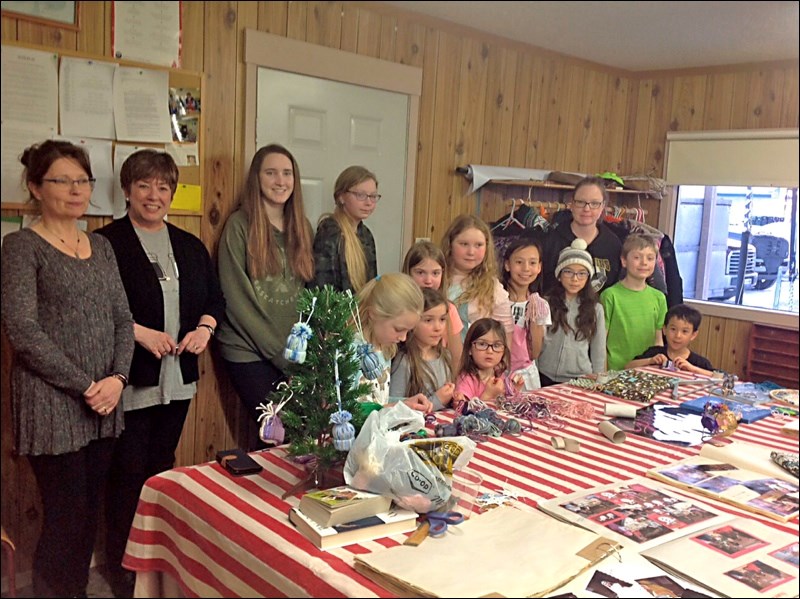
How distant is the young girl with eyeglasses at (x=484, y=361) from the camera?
1.14 metres

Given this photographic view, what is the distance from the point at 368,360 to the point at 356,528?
178mm

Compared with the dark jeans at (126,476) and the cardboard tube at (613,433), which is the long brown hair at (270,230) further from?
the cardboard tube at (613,433)

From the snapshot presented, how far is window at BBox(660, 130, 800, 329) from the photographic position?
2.19 ft

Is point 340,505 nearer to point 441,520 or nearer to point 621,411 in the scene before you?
point 441,520

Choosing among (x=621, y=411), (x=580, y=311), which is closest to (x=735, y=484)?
(x=621, y=411)

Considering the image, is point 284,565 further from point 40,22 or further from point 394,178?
point 394,178

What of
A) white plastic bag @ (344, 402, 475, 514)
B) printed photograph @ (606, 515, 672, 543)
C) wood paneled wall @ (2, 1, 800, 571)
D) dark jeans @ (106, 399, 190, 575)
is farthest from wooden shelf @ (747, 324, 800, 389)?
dark jeans @ (106, 399, 190, 575)

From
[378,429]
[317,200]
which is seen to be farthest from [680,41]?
[317,200]

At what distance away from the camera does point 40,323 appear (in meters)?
0.98

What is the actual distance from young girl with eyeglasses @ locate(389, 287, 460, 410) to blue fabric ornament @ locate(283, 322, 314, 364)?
1.65ft

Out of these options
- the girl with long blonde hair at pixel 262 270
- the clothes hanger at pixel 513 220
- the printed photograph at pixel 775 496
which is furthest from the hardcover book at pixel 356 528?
the clothes hanger at pixel 513 220

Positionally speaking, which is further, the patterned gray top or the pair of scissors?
the patterned gray top

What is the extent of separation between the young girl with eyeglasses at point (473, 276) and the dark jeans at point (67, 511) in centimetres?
Result: 67

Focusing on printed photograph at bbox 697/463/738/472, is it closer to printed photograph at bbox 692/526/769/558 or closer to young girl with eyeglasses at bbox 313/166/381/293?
printed photograph at bbox 692/526/769/558
